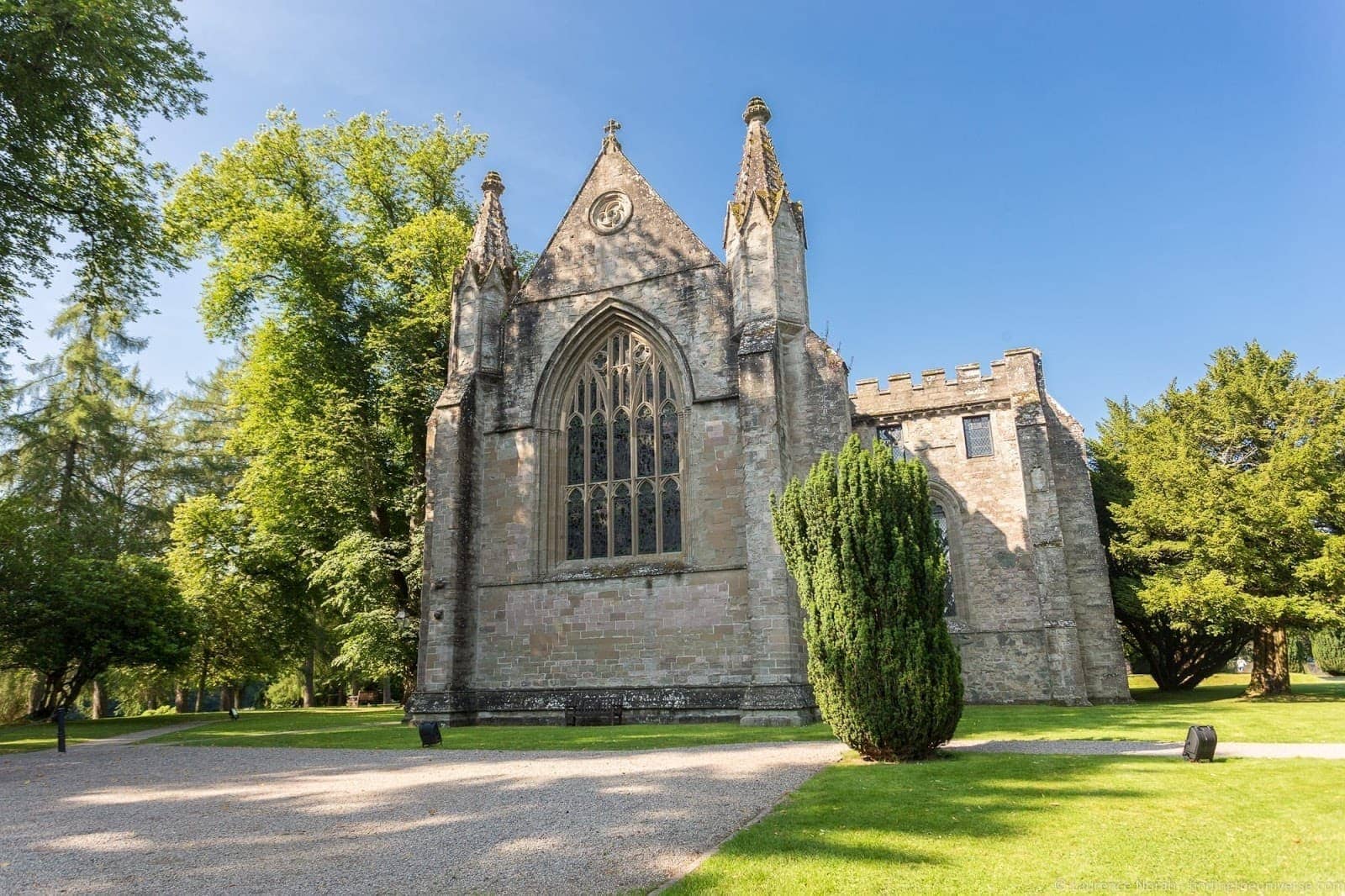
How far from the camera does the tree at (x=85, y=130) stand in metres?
13.5

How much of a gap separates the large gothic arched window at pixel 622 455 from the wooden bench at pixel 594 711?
3.22 meters

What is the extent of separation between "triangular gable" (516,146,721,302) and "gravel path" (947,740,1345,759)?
12133 mm

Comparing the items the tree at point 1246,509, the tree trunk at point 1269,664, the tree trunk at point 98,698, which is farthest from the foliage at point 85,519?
the tree trunk at point 1269,664

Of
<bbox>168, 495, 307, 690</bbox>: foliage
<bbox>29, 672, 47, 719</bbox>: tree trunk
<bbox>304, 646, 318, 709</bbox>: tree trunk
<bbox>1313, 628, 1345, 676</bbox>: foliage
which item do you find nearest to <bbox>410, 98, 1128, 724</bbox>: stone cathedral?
<bbox>168, 495, 307, 690</bbox>: foliage

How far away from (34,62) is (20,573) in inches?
462

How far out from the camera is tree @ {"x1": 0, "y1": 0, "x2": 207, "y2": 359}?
1349 cm

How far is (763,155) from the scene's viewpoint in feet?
63.1

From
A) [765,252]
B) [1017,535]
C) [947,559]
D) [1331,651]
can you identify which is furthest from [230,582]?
[1331,651]

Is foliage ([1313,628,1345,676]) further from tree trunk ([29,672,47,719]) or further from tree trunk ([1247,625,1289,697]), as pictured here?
tree trunk ([29,672,47,719])

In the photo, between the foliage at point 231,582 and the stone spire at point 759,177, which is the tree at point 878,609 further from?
the foliage at point 231,582

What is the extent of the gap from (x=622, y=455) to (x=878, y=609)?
33.5 feet

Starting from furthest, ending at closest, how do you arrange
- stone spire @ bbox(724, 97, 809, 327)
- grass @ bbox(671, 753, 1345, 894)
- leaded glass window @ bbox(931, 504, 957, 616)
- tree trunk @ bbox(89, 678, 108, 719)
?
tree trunk @ bbox(89, 678, 108, 719) < leaded glass window @ bbox(931, 504, 957, 616) < stone spire @ bbox(724, 97, 809, 327) < grass @ bbox(671, 753, 1345, 894)

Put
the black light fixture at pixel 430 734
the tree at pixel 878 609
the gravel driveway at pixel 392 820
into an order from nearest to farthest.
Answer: the gravel driveway at pixel 392 820
the tree at pixel 878 609
the black light fixture at pixel 430 734

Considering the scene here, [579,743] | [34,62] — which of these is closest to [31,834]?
[579,743]
